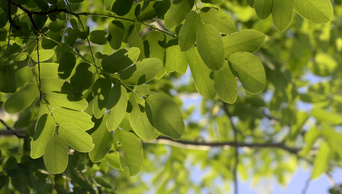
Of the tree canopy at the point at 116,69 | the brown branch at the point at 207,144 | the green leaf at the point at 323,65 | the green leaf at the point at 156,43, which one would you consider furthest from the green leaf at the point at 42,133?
the green leaf at the point at 323,65

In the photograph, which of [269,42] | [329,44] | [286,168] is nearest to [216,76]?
[269,42]

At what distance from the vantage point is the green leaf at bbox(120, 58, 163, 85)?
43.3 inches

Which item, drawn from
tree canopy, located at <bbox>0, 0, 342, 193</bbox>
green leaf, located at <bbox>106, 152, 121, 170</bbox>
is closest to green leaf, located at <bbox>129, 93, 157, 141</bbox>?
tree canopy, located at <bbox>0, 0, 342, 193</bbox>

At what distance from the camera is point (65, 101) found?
3.89 ft

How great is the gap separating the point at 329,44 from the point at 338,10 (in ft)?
1.67

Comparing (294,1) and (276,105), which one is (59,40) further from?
(276,105)

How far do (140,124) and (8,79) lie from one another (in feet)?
1.21

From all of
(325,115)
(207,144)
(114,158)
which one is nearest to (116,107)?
(114,158)

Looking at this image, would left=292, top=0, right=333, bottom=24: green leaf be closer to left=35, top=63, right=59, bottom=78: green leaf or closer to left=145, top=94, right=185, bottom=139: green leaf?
left=145, top=94, right=185, bottom=139: green leaf

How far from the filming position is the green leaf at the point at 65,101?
1.17m

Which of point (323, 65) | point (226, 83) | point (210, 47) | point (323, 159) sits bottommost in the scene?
point (323, 159)

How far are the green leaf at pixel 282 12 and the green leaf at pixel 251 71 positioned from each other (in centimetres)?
11

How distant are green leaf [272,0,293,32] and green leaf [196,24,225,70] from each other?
0.57 feet

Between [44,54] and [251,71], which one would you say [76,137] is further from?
[251,71]
